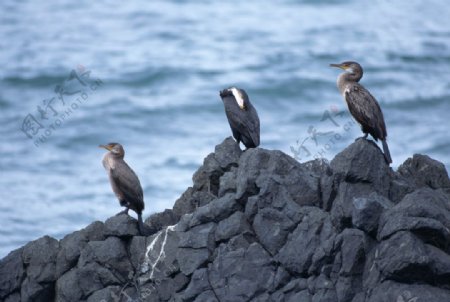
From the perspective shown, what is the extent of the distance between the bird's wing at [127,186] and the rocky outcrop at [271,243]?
0.42 m

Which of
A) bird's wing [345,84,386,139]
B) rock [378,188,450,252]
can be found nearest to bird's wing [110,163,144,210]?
bird's wing [345,84,386,139]

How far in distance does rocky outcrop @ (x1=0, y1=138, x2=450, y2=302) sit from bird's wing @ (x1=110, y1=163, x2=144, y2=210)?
1.39 ft

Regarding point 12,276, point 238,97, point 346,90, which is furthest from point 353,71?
point 12,276

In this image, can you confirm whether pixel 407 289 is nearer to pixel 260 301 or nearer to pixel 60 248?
pixel 260 301

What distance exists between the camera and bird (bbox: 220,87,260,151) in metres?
20.8

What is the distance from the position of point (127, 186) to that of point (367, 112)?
414 cm

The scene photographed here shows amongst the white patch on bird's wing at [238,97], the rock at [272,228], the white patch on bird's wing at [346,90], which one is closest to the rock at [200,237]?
the rock at [272,228]

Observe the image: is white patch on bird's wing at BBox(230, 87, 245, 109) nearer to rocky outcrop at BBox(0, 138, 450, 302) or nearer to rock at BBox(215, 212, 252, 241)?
rocky outcrop at BBox(0, 138, 450, 302)

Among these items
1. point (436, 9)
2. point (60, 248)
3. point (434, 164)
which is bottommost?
→ point (436, 9)

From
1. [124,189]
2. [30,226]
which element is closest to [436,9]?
[30,226]

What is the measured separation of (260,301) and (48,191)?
1383 inches

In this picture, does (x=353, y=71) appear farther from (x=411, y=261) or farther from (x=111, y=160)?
(x=411, y=261)

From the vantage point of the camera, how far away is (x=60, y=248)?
20.3m

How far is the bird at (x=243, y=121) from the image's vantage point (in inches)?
819
